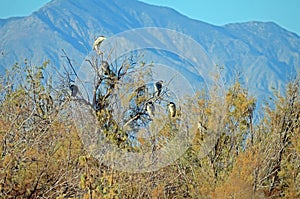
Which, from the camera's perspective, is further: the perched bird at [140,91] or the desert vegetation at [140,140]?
the perched bird at [140,91]

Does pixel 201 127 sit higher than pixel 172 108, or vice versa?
pixel 201 127

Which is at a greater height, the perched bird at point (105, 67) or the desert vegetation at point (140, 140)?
the perched bird at point (105, 67)

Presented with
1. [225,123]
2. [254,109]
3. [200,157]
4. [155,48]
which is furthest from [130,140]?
[254,109]

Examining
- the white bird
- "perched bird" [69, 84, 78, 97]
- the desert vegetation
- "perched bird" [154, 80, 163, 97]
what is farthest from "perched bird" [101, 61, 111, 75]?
"perched bird" [154, 80, 163, 97]

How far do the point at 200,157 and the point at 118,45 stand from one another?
322 centimetres

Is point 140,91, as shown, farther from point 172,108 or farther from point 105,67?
point 105,67

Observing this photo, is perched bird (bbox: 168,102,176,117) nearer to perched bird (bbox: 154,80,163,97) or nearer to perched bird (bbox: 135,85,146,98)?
perched bird (bbox: 154,80,163,97)

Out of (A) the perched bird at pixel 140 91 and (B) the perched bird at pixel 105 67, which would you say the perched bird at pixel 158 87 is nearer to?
(A) the perched bird at pixel 140 91

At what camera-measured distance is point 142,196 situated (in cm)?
1009

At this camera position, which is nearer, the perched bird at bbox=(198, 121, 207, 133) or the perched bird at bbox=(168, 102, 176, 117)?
the perched bird at bbox=(168, 102, 176, 117)

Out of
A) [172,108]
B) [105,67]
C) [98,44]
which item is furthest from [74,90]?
[172,108]

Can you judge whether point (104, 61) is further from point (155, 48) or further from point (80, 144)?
point (80, 144)

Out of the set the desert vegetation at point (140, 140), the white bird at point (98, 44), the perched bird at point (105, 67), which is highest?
the white bird at point (98, 44)

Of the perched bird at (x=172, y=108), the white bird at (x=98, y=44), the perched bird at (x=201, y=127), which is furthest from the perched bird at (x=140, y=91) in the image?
the perched bird at (x=201, y=127)
